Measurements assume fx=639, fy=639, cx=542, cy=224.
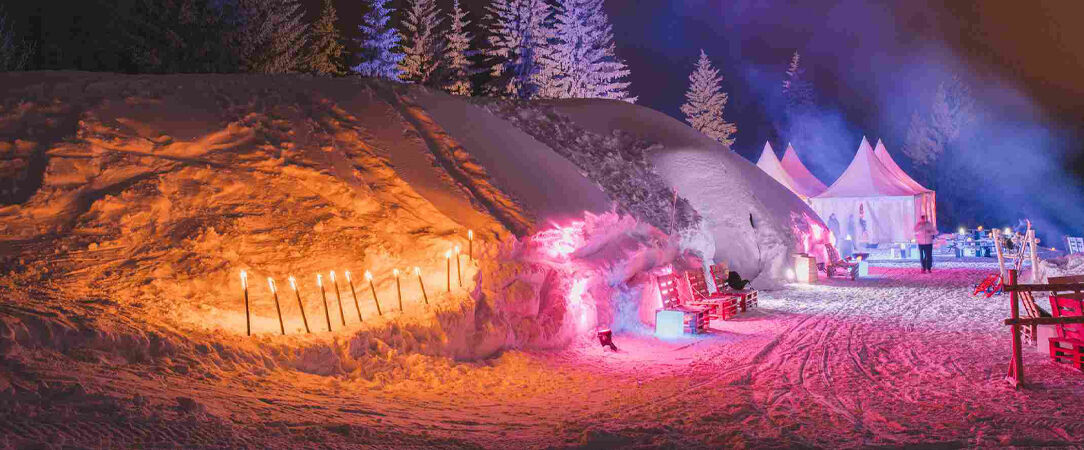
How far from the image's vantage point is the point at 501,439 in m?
4.88

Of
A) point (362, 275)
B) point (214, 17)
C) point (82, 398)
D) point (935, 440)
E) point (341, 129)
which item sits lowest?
point (935, 440)

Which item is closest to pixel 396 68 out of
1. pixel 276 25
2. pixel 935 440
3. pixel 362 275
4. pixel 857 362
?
pixel 276 25

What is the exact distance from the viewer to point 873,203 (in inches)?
1046

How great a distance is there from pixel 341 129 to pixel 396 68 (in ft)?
77.7

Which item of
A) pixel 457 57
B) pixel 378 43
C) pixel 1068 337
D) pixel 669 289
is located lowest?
pixel 1068 337

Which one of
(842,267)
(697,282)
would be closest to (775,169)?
(842,267)

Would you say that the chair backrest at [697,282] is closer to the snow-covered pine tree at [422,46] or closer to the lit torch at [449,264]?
the lit torch at [449,264]

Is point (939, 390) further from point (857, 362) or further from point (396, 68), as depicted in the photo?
point (396, 68)

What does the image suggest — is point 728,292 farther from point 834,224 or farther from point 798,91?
point 798,91

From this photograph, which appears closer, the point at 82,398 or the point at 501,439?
the point at 82,398

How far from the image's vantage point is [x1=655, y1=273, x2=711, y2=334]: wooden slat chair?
34.4 feet

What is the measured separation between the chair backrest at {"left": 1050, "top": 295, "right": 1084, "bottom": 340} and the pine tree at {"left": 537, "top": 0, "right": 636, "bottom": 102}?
2622cm

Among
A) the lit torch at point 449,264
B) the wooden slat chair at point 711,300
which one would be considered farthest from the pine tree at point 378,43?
the lit torch at point 449,264

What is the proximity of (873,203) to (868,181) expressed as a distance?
39.1 inches
